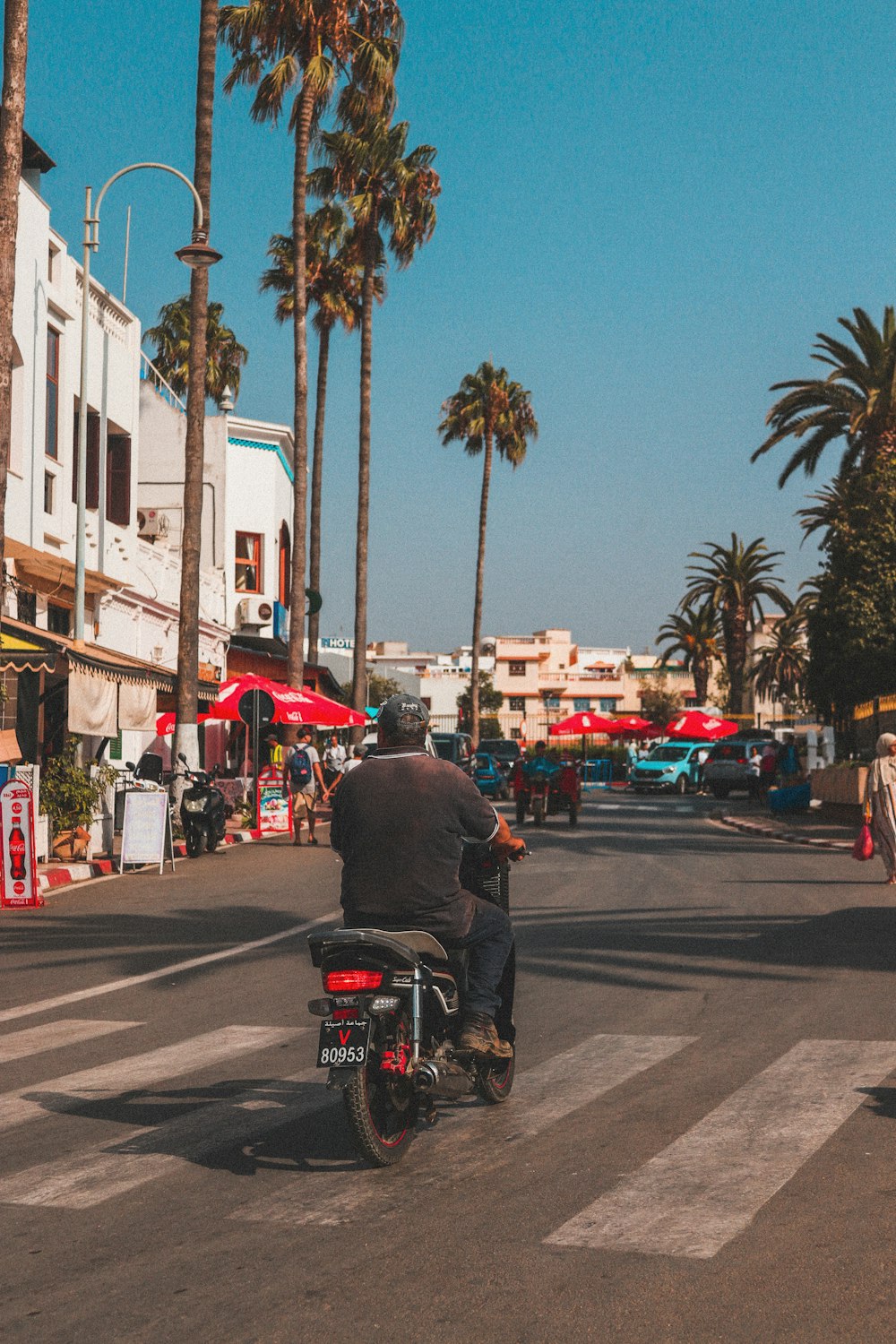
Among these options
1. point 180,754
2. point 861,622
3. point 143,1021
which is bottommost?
point 143,1021

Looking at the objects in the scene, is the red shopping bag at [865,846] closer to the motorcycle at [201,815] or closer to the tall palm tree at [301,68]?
the motorcycle at [201,815]

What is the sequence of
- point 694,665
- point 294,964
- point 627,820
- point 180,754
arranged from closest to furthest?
point 294,964
point 180,754
point 627,820
point 694,665

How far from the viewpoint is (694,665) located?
88125mm

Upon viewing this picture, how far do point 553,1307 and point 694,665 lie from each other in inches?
3348

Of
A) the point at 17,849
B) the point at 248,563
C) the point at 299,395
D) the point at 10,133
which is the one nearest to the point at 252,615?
the point at 248,563

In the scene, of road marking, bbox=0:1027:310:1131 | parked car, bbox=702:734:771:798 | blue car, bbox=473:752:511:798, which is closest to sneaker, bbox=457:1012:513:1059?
road marking, bbox=0:1027:310:1131

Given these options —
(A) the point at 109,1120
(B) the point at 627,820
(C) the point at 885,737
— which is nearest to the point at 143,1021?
(A) the point at 109,1120

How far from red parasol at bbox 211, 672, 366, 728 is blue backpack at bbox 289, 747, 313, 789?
156 inches

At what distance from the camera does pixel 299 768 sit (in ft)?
85.0

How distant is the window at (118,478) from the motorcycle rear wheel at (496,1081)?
83.4 feet

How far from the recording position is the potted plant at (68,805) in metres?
21.3

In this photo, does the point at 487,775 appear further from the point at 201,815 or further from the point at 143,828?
the point at 143,828

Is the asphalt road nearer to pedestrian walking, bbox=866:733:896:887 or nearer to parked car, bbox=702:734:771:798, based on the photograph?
pedestrian walking, bbox=866:733:896:887

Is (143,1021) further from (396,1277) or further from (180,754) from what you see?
(180,754)
